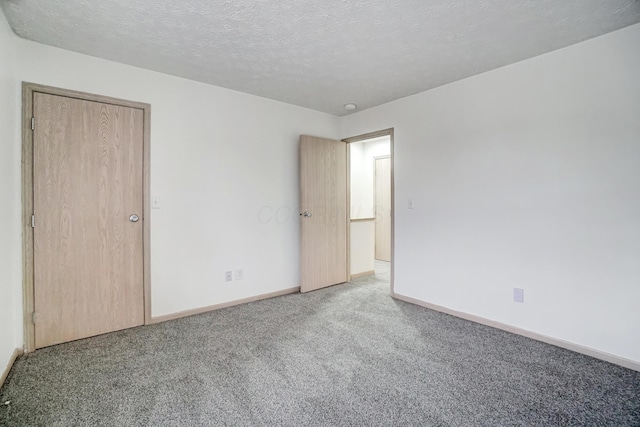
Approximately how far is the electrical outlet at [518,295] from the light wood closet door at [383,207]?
3147mm

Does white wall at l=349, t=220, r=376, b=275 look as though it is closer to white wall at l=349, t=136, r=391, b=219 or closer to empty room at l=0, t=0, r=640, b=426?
white wall at l=349, t=136, r=391, b=219

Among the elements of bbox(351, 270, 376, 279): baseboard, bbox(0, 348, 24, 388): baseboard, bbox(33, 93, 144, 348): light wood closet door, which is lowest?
bbox(0, 348, 24, 388): baseboard

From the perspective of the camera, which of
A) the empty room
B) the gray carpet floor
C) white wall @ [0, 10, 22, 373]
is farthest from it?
white wall @ [0, 10, 22, 373]

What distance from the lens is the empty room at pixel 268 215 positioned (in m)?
1.82

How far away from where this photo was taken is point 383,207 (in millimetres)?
6066

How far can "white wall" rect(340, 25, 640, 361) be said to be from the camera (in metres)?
2.11

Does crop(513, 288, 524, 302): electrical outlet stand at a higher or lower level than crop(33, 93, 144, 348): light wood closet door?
lower

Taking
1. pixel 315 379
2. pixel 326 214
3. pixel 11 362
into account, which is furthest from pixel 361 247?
pixel 11 362

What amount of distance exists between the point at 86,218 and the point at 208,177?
3.54ft

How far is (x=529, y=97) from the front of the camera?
2514 mm

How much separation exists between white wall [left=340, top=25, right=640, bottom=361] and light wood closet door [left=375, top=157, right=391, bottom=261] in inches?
92.9

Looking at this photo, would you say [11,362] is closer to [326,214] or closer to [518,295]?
[326,214]

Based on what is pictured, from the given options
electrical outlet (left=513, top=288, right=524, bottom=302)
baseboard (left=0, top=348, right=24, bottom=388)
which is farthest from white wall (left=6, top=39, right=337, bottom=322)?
electrical outlet (left=513, top=288, right=524, bottom=302)

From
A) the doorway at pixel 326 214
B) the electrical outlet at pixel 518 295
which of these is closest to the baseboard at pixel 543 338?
the electrical outlet at pixel 518 295
